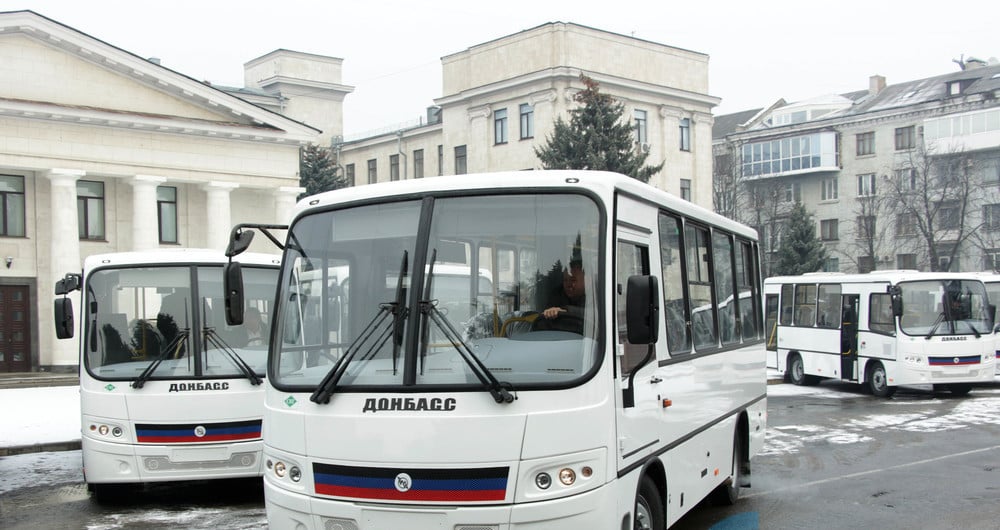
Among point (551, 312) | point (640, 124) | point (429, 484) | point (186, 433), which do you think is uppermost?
point (640, 124)

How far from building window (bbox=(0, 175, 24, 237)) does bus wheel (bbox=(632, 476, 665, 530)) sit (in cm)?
3425

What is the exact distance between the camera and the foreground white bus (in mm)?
5883

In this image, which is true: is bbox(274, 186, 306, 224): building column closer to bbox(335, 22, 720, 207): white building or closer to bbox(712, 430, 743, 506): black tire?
bbox(335, 22, 720, 207): white building

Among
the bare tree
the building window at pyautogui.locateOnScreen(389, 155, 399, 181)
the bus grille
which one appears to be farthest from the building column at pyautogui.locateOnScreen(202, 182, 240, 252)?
the bare tree

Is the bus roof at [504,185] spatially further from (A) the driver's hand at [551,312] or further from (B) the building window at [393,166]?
(B) the building window at [393,166]

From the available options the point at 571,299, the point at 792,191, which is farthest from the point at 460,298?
the point at 792,191

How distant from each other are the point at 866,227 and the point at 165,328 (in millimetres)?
64467

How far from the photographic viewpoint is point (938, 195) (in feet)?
229

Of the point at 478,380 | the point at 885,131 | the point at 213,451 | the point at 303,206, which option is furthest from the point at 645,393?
the point at 885,131

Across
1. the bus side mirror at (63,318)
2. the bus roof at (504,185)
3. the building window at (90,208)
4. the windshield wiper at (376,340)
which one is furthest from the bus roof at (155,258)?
the building window at (90,208)

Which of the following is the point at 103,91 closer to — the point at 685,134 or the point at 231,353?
the point at 231,353

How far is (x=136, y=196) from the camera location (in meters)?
38.1

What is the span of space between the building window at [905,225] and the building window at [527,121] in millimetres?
27924

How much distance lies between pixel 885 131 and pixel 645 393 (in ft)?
243
